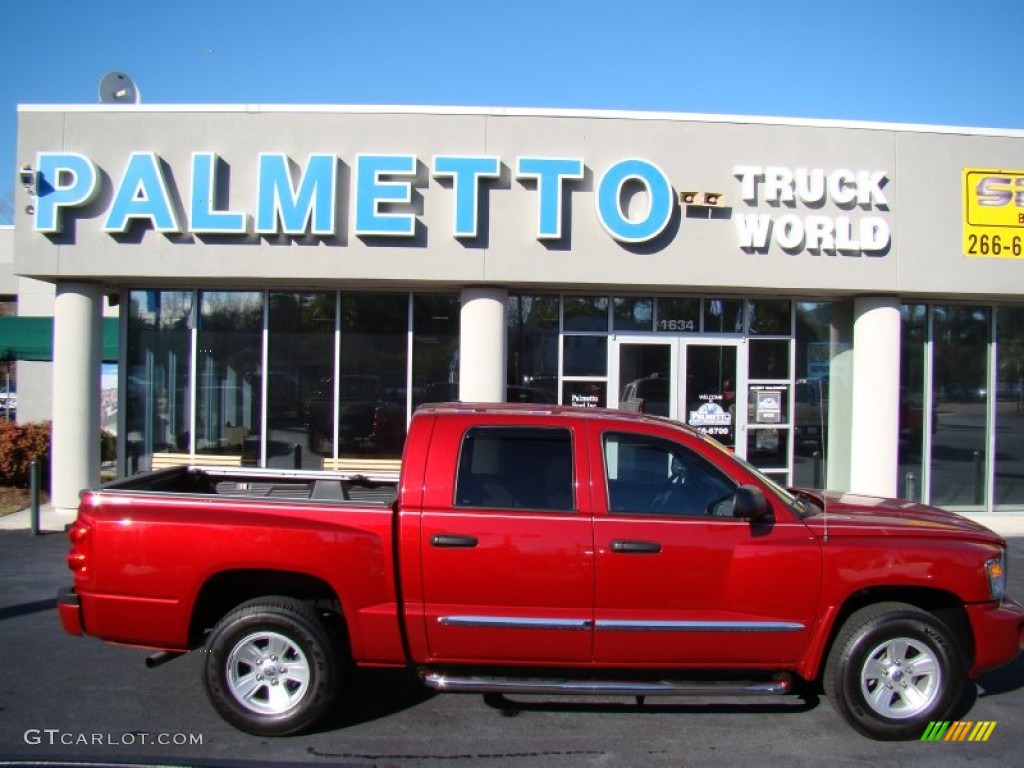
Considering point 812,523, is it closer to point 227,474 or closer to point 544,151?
point 227,474

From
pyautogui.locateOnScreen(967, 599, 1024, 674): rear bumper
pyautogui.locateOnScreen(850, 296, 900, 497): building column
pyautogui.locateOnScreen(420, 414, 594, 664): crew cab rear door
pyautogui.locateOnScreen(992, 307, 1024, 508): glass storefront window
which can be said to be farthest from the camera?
pyautogui.locateOnScreen(992, 307, 1024, 508): glass storefront window

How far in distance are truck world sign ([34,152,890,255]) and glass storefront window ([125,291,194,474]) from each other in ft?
5.51

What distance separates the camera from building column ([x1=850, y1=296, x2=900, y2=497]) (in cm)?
1158

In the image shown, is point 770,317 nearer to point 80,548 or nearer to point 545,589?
point 545,589

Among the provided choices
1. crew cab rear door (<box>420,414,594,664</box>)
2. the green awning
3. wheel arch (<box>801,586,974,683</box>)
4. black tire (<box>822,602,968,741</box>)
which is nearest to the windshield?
wheel arch (<box>801,586,974,683</box>)

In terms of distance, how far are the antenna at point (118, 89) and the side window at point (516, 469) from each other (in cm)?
983

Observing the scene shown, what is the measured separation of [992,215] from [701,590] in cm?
964

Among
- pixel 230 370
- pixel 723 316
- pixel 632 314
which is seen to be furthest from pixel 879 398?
pixel 230 370

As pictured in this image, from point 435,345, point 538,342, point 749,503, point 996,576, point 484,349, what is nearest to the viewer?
point 749,503

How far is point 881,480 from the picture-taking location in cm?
1157

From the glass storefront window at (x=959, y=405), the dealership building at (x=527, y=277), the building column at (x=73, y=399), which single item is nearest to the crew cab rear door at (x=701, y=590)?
the dealership building at (x=527, y=277)

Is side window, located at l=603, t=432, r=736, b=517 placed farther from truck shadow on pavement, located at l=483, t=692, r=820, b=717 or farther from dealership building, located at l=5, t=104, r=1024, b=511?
dealership building, located at l=5, t=104, r=1024, b=511

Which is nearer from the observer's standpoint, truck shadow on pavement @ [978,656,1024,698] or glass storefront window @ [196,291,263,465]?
truck shadow on pavement @ [978,656,1024,698]

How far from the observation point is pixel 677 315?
1193cm
